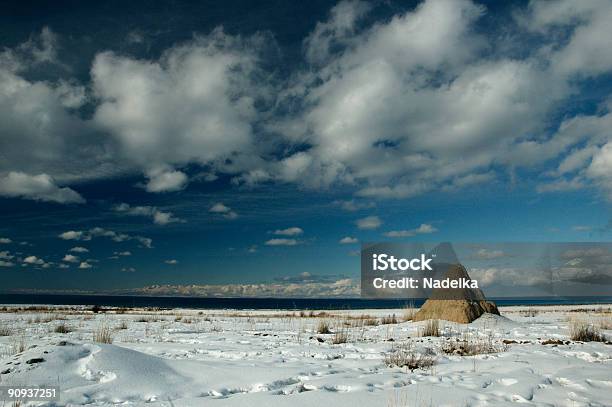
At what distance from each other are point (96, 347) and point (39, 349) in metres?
0.70

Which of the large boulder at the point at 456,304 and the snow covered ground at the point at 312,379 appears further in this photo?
the large boulder at the point at 456,304

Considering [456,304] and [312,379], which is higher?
[456,304]

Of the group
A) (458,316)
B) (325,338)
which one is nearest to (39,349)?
(325,338)

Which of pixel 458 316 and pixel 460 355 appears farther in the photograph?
pixel 458 316

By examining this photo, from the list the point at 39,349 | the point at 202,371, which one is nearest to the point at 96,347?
the point at 39,349

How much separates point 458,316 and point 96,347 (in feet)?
39.2

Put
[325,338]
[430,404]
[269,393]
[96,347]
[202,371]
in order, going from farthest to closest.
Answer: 1. [325,338]
2. [96,347]
3. [202,371]
4. [269,393]
5. [430,404]

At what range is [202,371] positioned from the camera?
541 centimetres

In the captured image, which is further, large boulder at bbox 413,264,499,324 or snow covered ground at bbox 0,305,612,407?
large boulder at bbox 413,264,499,324

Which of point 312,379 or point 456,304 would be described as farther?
point 456,304

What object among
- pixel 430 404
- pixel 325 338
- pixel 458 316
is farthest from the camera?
pixel 458 316

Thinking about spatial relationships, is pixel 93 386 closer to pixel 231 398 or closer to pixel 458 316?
pixel 231 398

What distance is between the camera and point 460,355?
7.31 meters

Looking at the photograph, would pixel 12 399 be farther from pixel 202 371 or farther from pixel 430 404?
pixel 430 404
